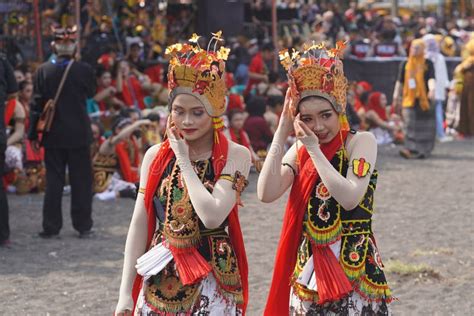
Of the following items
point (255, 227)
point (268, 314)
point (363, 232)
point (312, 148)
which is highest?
point (312, 148)

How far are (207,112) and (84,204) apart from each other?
5453mm

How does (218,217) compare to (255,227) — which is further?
(255,227)

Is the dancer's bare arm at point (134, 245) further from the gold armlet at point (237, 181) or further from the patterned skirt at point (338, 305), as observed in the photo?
the patterned skirt at point (338, 305)

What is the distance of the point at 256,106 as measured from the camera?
14.4m

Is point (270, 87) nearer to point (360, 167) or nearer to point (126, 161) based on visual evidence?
point (126, 161)

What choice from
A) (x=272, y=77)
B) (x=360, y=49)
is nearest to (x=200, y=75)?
(x=272, y=77)

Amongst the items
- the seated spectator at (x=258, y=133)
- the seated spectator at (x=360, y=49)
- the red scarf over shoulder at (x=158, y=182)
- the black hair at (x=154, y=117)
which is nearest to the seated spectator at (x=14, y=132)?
the black hair at (x=154, y=117)

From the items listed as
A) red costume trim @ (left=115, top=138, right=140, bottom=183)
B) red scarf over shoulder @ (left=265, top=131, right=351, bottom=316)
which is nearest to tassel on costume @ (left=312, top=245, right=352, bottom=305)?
red scarf over shoulder @ (left=265, top=131, right=351, bottom=316)

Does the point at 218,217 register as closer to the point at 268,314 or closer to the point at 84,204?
the point at 268,314

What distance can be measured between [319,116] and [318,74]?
170 mm

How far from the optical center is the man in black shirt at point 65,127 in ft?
30.3

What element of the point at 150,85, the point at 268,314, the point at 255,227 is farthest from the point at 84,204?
the point at 150,85

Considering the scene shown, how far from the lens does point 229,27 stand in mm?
21359

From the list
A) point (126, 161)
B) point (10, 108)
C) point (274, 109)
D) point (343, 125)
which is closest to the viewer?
point (343, 125)
